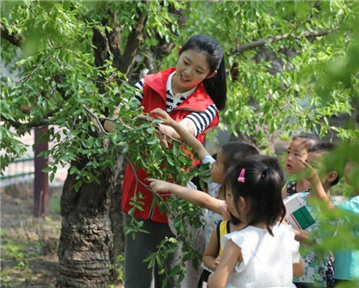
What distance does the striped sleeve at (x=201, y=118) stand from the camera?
3.08 meters

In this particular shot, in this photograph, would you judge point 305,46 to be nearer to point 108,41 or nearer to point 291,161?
point 108,41

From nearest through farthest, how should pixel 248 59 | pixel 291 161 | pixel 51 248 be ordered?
1. pixel 291 161
2. pixel 248 59
3. pixel 51 248

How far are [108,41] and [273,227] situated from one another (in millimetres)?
2276

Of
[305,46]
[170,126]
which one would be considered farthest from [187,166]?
[305,46]

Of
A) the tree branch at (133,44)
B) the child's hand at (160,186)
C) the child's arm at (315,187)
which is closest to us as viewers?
the child's arm at (315,187)

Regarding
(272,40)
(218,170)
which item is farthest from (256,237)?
(272,40)

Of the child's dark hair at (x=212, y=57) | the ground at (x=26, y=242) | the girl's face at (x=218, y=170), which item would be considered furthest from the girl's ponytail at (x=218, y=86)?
the ground at (x=26, y=242)

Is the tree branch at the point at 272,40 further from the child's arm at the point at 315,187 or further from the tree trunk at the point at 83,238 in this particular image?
the child's arm at the point at 315,187

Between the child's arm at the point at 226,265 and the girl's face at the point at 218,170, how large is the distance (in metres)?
0.51

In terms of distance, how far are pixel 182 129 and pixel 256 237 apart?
667 mm

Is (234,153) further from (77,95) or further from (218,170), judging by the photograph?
(77,95)

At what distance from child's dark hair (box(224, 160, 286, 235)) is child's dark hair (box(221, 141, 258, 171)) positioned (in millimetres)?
352

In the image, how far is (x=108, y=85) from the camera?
3.27 meters

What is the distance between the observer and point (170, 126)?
295 cm
